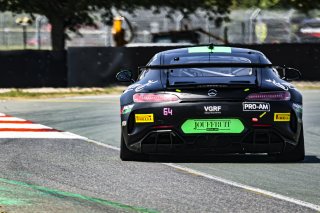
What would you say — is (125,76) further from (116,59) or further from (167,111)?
(116,59)

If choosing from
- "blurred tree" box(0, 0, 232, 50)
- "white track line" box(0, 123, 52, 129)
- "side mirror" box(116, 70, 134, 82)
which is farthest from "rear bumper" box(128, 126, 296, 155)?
"blurred tree" box(0, 0, 232, 50)

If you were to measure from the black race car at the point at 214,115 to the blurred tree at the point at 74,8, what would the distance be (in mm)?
21425

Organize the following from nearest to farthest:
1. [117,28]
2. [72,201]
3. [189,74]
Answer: [72,201]
[189,74]
[117,28]

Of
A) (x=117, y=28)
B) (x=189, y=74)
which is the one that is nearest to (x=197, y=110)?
(x=189, y=74)

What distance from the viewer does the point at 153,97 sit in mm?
10055

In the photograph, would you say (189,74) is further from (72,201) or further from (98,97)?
(98,97)

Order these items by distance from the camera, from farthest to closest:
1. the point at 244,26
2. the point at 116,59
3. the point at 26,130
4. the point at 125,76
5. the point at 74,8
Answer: the point at 244,26, the point at 74,8, the point at 116,59, the point at 26,130, the point at 125,76

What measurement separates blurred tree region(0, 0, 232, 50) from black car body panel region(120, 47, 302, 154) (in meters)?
21.5

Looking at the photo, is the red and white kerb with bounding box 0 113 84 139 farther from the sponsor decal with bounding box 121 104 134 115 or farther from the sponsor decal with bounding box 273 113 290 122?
the sponsor decal with bounding box 273 113 290 122

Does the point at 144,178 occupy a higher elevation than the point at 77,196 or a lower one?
lower

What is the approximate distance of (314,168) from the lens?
33.2 feet

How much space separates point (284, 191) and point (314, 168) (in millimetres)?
1768

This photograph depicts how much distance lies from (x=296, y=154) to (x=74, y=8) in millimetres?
22135

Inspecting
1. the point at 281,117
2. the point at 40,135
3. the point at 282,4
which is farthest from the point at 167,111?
the point at 282,4
